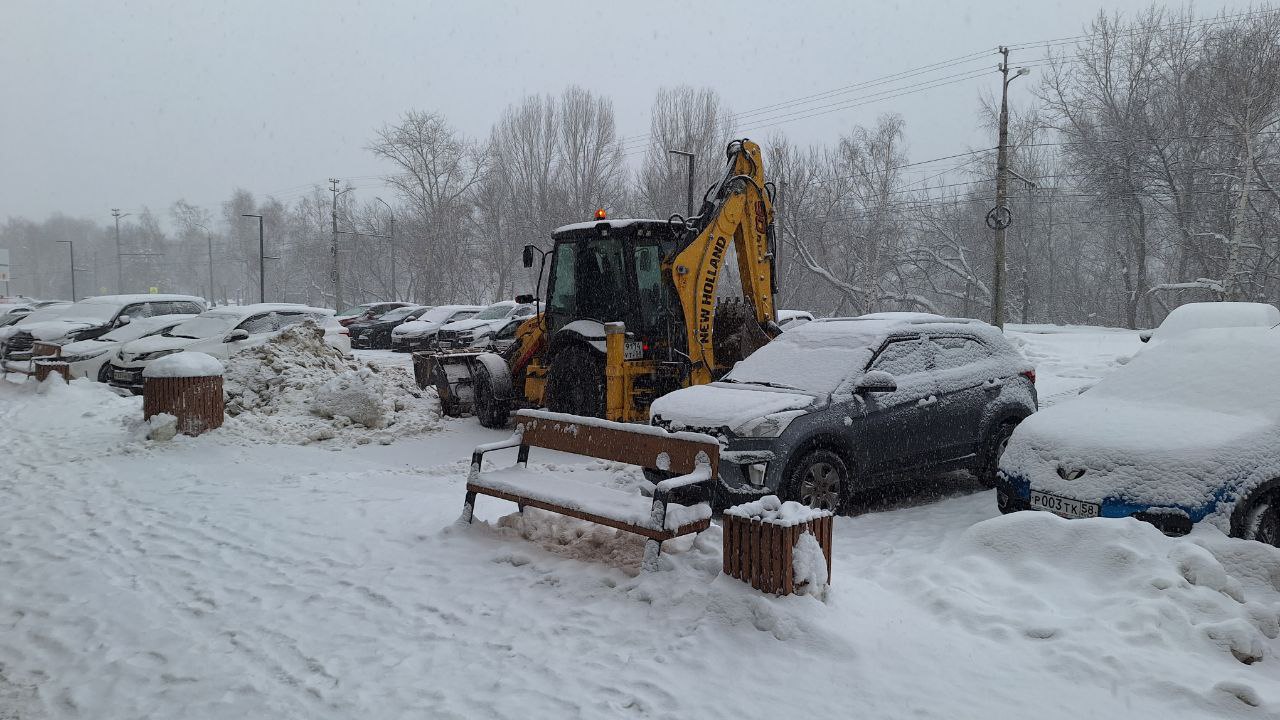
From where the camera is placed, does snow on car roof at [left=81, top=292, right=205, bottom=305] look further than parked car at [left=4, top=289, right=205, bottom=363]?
Yes

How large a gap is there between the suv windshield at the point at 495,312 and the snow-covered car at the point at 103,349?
10736 mm

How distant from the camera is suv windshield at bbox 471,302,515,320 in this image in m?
26.3

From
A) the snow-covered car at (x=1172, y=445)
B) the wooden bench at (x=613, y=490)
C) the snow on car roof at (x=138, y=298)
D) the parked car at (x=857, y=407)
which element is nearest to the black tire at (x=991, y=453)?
the parked car at (x=857, y=407)

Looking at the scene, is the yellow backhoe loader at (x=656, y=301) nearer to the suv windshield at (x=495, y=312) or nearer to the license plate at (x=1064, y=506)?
the license plate at (x=1064, y=506)

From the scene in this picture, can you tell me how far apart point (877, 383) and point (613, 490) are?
2512 millimetres

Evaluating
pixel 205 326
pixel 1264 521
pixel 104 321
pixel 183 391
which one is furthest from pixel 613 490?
pixel 104 321

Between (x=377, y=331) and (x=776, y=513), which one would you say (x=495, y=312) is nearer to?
(x=377, y=331)

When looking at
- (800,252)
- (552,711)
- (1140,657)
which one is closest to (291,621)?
(552,711)

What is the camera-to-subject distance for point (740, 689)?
3.47 metres

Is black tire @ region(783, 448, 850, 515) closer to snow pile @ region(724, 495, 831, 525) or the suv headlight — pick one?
the suv headlight

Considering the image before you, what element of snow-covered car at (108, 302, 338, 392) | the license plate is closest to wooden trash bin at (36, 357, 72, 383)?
snow-covered car at (108, 302, 338, 392)

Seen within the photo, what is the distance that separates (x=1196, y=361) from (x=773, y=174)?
3672 cm

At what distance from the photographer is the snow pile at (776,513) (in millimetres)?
4172

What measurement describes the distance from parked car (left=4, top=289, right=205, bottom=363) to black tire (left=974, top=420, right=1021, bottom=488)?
1638cm
